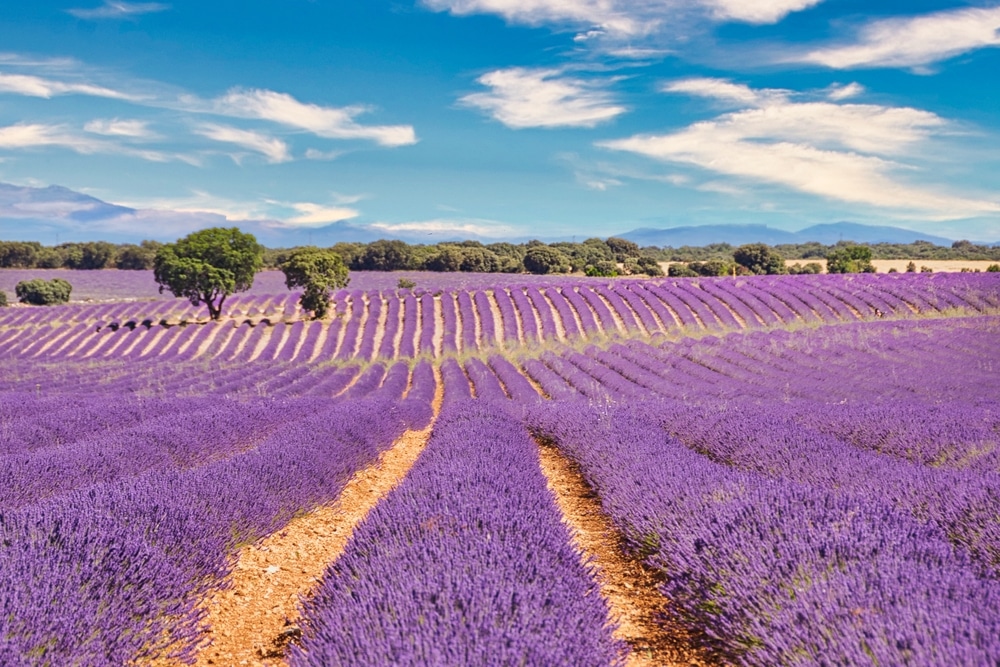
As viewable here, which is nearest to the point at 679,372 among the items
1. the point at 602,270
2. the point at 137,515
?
the point at 137,515

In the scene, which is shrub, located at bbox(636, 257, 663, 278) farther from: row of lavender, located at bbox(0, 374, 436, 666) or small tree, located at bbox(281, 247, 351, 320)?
row of lavender, located at bbox(0, 374, 436, 666)

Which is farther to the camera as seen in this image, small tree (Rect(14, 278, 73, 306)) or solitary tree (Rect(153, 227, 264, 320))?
small tree (Rect(14, 278, 73, 306))

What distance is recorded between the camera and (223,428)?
294 inches

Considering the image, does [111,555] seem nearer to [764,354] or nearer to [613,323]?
[764,354]

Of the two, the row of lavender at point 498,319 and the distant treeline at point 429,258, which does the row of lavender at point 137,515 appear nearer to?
the row of lavender at point 498,319

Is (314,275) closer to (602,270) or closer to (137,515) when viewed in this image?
(137,515)

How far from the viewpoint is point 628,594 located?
356 cm

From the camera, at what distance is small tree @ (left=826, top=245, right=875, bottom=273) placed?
51938 mm

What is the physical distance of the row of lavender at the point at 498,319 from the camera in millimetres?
26719

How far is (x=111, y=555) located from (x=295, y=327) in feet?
92.4

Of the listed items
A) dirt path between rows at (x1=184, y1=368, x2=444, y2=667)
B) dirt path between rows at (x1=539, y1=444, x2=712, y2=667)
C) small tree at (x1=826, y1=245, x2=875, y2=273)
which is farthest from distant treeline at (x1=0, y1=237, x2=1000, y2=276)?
dirt path between rows at (x1=184, y1=368, x2=444, y2=667)

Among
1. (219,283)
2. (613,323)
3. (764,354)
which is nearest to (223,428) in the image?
(764,354)

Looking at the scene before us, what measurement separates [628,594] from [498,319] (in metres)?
26.5

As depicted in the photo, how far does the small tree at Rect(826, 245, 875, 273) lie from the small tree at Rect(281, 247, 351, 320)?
42.0 meters
